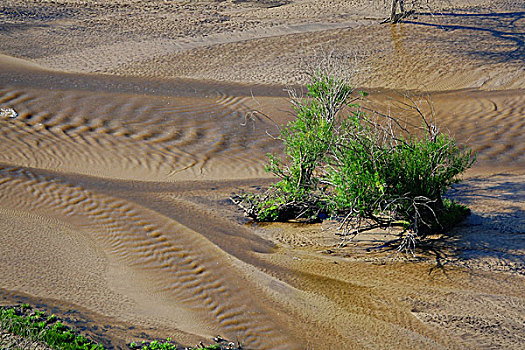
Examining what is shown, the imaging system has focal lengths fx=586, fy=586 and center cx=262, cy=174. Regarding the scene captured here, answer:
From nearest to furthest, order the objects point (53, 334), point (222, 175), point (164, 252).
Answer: point (53, 334)
point (164, 252)
point (222, 175)

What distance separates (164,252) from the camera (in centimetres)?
837

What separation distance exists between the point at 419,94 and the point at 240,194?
662cm

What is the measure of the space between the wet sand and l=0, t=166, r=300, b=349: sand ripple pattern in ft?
0.10

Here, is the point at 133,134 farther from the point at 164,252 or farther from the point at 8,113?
the point at 164,252

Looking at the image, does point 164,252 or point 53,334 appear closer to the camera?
point 53,334

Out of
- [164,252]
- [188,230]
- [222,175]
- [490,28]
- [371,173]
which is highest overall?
[490,28]

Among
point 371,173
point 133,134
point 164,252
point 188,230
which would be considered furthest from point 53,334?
point 133,134

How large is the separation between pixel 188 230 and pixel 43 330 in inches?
125

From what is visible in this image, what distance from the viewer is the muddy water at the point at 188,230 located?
686cm

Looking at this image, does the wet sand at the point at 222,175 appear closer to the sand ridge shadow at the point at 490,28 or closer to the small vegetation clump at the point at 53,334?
the sand ridge shadow at the point at 490,28

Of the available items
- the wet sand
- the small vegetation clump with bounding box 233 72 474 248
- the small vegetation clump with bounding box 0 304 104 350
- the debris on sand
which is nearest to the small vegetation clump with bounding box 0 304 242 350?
the small vegetation clump with bounding box 0 304 104 350

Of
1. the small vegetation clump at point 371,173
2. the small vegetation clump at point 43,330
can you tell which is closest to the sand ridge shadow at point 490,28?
the small vegetation clump at point 371,173

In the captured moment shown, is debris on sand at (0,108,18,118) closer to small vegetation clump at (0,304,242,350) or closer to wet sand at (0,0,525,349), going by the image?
wet sand at (0,0,525,349)

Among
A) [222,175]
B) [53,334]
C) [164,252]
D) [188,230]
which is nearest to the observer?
[53,334]
